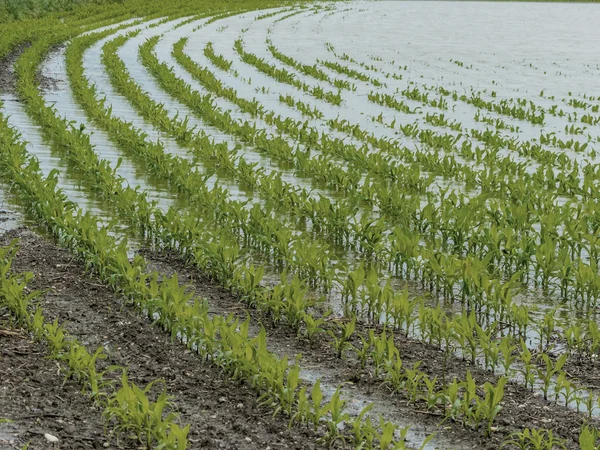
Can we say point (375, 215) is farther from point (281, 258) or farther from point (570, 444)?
point (570, 444)

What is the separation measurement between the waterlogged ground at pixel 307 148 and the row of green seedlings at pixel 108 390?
3.8 inches

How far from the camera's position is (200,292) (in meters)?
6.17

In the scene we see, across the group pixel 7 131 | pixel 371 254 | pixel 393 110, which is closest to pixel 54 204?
pixel 371 254

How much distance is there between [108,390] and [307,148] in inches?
265

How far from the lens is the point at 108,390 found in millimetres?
4535

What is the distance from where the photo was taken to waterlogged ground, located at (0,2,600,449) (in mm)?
4402

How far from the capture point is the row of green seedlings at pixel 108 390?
3.92 meters

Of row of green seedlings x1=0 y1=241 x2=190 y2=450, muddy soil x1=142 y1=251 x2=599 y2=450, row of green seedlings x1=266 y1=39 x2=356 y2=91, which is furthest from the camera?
row of green seedlings x1=266 y1=39 x2=356 y2=91

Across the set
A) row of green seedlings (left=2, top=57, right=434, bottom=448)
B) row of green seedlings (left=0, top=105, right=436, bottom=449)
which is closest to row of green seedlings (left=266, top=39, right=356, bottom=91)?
row of green seedlings (left=0, top=105, right=436, bottom=449)

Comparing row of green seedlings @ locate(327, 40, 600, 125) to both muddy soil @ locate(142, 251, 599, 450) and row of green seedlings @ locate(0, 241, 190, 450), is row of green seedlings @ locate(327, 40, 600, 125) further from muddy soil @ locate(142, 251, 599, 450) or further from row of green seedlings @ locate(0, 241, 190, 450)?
row of green seedlings @ locate(0, 241, 190, 450)

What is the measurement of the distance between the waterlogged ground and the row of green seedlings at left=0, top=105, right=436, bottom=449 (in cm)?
10

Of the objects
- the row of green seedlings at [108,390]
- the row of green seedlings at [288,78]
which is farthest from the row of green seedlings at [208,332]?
the row of green seedlings at [288,78]

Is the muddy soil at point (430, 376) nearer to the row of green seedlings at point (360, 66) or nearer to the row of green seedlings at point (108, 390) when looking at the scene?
the row of green seedlings at point (108, 390)

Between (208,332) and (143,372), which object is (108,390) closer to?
(143,372)
